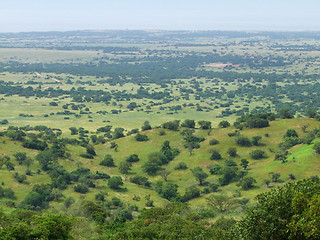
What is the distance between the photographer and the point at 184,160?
11050 cm

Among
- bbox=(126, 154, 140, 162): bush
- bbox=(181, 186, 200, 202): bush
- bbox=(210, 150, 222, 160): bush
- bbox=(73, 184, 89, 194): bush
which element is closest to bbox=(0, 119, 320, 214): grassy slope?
bbox=(73, 184, 89, 194): bush

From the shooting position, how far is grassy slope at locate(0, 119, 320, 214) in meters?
84.5

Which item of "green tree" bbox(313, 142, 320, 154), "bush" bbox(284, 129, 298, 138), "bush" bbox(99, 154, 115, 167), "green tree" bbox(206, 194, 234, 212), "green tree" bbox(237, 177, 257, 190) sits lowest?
"bush" bbox(99, 154, 115, 167)

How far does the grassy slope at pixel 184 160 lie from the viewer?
84.5m

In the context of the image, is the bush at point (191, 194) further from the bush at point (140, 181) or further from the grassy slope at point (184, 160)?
the bush at point (140, 181)

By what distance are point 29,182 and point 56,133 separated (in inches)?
2404

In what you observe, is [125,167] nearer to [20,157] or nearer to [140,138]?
[140,138]

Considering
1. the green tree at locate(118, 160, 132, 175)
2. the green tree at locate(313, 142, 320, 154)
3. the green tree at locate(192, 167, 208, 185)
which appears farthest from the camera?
the green tree at locate(118, 160, 132, 175)

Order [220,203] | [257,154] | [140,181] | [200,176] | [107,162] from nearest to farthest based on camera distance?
1. [220,203]
2. [200,176]
3. [140,181]
4. [257,154]
5. [107,162]

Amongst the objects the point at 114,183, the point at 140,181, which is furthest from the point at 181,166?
the point at 114,183

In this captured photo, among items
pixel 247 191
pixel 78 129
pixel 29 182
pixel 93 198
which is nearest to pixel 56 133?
pixel 78 129

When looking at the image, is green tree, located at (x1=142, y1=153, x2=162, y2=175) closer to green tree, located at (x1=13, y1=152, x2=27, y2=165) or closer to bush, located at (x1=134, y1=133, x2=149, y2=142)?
bush, located at (x1=134, y1=133, x2=149, y2=142)

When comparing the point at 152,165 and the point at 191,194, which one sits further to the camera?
the point at 152,165

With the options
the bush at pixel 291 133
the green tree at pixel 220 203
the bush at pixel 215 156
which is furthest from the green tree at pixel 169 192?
the bush at pixel 291 133
